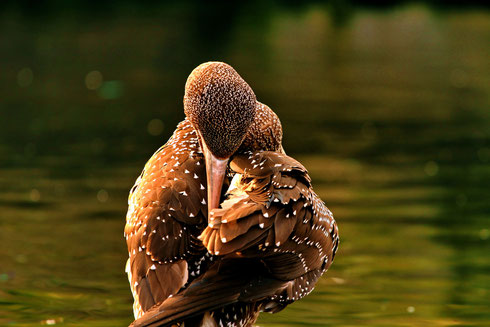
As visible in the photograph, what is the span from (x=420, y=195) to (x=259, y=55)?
24.8 m

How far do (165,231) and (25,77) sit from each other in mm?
22279

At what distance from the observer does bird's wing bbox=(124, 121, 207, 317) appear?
5336mm

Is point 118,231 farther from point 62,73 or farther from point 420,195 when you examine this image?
point 62,73

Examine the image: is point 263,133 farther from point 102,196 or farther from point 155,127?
point 155,127

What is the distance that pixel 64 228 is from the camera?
420 inches

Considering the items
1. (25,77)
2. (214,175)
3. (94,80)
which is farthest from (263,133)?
(25,77)

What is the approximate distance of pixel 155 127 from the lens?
18.6 m

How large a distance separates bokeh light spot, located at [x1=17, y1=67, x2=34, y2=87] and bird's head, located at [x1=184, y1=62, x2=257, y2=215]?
20549mm

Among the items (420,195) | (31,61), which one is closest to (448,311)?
(420,195)

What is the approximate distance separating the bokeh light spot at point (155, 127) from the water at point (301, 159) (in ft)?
0.22

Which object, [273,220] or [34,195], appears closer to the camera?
[273,220]

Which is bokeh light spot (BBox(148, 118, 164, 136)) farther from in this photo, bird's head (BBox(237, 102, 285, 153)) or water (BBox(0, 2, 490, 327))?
bird's head (BBox(237, 102, 285, 153))

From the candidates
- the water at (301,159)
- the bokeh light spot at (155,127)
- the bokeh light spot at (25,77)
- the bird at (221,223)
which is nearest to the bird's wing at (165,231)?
the bird at (221,223)

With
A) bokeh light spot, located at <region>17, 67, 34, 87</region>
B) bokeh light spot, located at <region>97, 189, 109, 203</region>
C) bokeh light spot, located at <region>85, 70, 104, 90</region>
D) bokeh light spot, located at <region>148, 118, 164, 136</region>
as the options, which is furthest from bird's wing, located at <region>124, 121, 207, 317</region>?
bokeh light spot, located at <region>17, 67, 34, 87</region>
